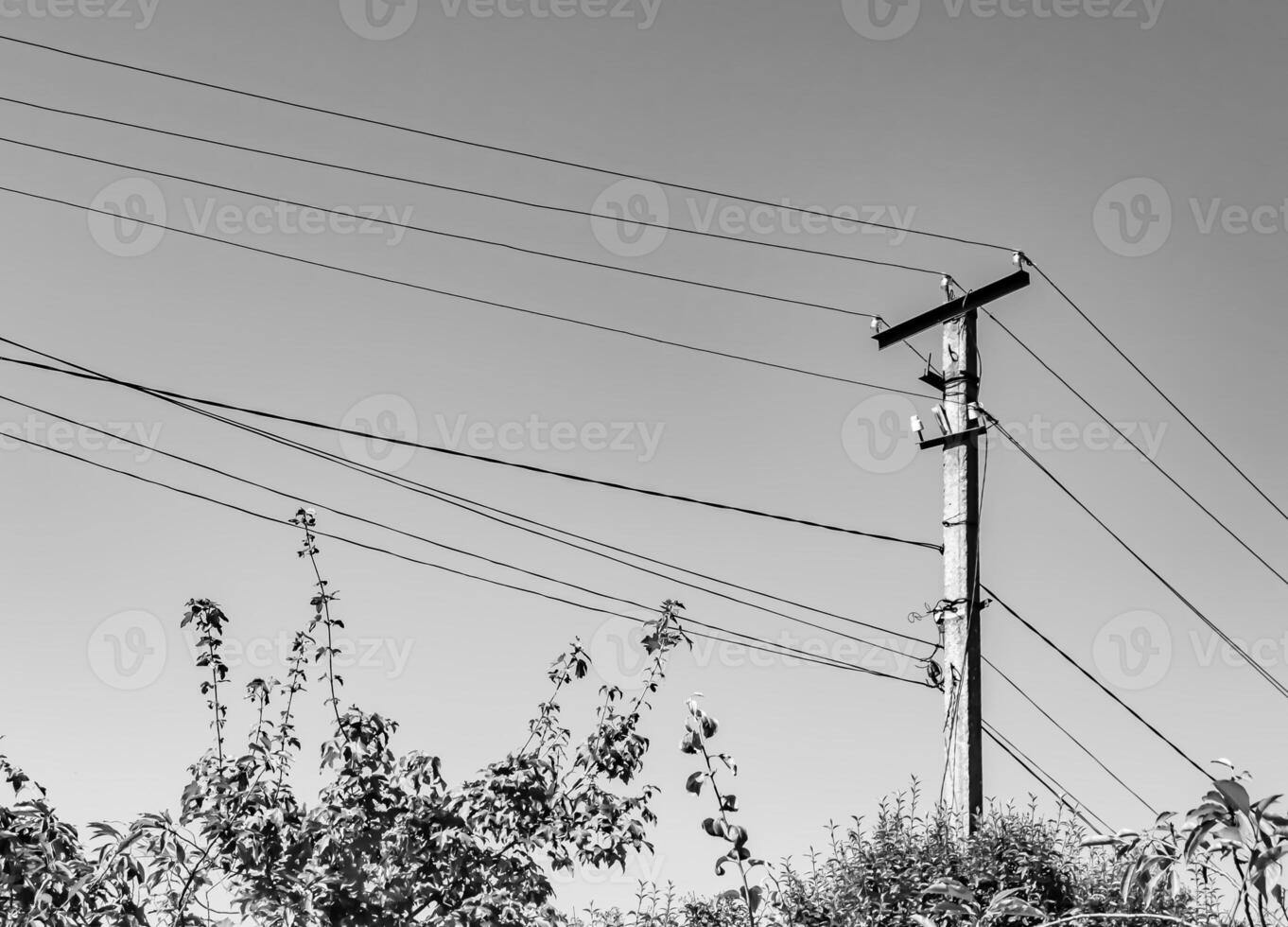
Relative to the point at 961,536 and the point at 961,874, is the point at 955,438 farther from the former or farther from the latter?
the point at 961,874

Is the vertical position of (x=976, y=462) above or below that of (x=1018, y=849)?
above

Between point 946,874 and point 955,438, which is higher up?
point 955,438

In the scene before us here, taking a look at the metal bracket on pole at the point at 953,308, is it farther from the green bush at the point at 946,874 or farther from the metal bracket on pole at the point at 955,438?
the green bush at the point at 946,874

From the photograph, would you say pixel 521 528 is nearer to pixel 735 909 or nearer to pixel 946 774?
pixel 946 774

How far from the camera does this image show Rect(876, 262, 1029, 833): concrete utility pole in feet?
34.4

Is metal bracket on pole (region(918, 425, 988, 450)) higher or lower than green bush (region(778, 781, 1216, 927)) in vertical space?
higher

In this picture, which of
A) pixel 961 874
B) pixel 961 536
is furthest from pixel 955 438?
pixel 961 874

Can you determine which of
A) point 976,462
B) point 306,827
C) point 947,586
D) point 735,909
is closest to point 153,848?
point 306,827

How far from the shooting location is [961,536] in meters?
11.3

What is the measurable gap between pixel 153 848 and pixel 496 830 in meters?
2.20

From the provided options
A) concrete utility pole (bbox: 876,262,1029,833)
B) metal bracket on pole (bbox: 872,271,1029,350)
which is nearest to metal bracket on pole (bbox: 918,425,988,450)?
concrete utility pole (bbox: 876,262,1029,833)

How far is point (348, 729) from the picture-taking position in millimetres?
7957

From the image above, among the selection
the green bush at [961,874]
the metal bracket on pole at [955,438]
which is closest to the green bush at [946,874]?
the green bush at [961,874]

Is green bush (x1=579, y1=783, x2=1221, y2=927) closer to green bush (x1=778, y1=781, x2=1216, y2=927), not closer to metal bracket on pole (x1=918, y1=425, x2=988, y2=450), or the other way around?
green bush (x1=778, y1=781, x2=1216, y2=927)
